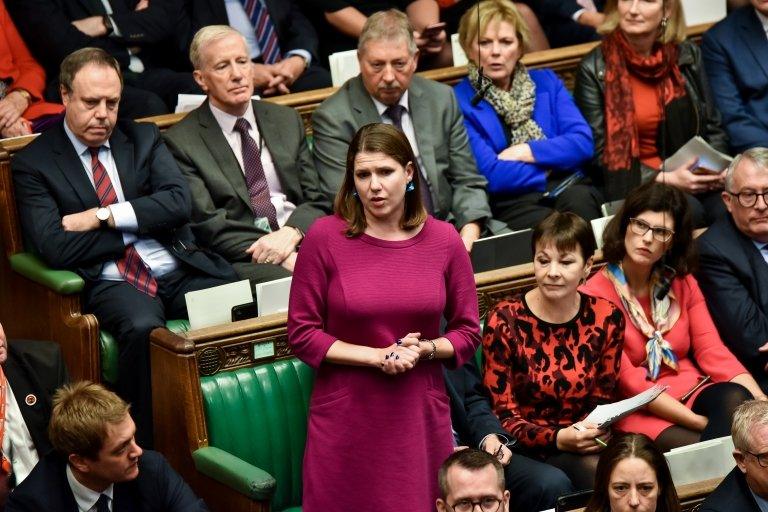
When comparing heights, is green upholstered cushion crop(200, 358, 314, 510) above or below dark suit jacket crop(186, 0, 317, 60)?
below

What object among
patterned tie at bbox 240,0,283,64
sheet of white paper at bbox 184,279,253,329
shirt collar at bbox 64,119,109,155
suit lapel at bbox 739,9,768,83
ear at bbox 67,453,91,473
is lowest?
ear at bbox 67,453,91,473

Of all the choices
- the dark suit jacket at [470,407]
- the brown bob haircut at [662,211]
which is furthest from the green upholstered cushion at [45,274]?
the brown bob haircut at [662,211]

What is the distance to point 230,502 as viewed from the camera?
316 cm

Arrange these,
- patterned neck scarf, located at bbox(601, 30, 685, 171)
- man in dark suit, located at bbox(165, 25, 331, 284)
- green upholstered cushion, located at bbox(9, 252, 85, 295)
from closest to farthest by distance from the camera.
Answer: green upholstered cushion, located at bbox(9, 252, 85, 295) → man in dark suit, located at bbox(165, 25, 331, 284) → patterned neck scarf, located at bbox(601, 30, 685, 171)

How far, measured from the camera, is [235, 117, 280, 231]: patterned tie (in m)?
3.92

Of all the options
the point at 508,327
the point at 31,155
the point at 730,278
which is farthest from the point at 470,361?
the point at 31,155

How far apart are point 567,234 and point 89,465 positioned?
3.79ft

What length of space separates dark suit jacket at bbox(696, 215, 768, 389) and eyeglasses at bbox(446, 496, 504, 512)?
1150 millimetres

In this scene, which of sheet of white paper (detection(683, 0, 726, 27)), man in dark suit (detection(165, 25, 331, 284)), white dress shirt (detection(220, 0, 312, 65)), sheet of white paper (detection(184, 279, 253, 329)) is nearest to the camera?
sheet of white paper (detection(184, 279, 253, 329))

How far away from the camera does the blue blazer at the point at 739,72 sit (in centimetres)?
448

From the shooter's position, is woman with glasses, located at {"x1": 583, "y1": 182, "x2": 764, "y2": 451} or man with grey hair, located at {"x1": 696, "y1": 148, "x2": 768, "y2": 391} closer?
woman with glasses, located at {"x1": 583, "y1": 182, "x2": 764, "y2": 451}

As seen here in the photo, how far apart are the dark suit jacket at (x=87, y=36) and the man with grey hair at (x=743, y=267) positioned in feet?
5.59

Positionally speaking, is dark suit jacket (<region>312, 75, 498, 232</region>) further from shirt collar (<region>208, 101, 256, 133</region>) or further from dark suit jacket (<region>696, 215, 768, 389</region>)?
dark suit jacket (<region>696, 215, 768, 389</region>)

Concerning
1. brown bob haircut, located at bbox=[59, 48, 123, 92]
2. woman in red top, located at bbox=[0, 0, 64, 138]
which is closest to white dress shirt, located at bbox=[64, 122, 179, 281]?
brown bob haircut, located at bbox=[59, 48, 123, 92]
